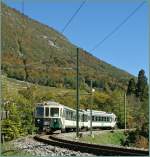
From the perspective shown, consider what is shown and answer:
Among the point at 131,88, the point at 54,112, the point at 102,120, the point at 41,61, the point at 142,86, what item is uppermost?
the point at 41,61

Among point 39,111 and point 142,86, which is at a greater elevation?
point 142,86

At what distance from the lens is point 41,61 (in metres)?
113

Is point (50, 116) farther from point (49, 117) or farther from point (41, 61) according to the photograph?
point (41, 61)

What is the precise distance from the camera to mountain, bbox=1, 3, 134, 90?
222 feet

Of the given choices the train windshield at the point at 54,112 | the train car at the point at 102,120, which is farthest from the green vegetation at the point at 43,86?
the train car at the point at 102,120

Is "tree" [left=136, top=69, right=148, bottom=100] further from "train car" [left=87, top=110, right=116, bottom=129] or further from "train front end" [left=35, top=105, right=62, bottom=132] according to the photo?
"train front end" [left=35, top=105, right=62, bottom=132]

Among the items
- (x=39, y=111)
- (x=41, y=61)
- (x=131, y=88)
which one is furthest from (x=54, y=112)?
(x=41, y=61)

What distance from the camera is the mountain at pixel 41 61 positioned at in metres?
67.7

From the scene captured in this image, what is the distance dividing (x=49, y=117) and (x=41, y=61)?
76188 millimetres

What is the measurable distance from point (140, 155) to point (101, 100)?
65.7 metres

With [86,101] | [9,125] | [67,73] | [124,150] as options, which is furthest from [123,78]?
[124,150]

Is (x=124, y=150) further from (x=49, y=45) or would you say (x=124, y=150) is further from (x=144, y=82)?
(x=49, y=45)

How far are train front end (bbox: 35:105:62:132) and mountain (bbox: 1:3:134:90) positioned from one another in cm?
980

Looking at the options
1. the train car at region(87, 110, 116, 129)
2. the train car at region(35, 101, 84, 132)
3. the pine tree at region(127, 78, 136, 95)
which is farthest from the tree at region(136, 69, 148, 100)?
the train car at region(35, 101, 84, 132)
